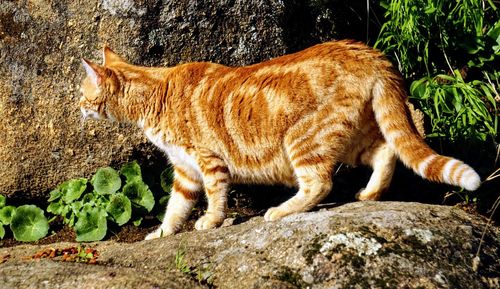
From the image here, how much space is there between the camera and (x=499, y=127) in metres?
5.90

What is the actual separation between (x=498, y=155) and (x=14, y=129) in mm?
3443

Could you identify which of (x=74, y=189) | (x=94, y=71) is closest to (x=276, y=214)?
(x=94, y=71)

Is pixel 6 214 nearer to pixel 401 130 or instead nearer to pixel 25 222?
pixel 25 222

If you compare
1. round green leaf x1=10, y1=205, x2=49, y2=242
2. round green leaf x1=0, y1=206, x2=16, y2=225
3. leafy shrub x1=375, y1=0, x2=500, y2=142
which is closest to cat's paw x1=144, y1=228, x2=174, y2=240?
round green leaf x1=10, y1=205, x2=49, y2=242

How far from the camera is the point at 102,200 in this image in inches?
Result: 230

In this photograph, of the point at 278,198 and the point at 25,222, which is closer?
the point at 25,222

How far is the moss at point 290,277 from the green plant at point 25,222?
8.19 ft

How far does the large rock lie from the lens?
5.68m

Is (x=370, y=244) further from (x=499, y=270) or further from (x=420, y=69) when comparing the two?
(x=420, y=69)

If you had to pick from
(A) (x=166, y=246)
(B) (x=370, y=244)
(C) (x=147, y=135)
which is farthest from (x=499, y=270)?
(C) (x=147, y=135)

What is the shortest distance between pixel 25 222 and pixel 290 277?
2709 millimetres

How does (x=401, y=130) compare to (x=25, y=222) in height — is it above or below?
above

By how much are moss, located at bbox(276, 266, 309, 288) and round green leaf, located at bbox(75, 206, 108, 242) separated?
2.09m

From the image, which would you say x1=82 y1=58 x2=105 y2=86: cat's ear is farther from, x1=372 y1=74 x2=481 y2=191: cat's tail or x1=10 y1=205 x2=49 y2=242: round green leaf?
x1=372 y1=74 x2=481 y2=191: cat's tail
